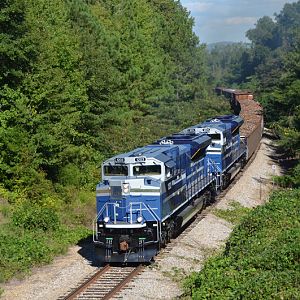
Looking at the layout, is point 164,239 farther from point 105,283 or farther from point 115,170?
point 105,283

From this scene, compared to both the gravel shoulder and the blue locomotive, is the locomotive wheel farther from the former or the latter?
the gravel shoulder

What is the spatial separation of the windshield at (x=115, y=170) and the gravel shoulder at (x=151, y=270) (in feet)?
10.2

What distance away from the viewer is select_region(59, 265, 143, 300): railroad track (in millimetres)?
16312

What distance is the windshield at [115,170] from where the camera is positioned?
795 inches

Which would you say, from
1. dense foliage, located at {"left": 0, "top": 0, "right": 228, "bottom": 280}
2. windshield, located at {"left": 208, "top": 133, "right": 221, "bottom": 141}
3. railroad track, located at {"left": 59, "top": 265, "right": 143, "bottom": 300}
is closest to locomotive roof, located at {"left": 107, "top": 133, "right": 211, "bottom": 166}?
windshield, located at {"left": 208, "top": 133, "right": 221, "bottom": 141}

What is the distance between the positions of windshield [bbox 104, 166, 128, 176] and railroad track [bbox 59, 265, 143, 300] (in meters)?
3.14

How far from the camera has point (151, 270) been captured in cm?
1895

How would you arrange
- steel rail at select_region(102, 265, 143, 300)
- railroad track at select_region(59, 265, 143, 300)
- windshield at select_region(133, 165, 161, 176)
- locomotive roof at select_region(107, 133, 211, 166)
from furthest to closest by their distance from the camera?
locomotive roof at select_region(107, 133, 211, 166) → windshield at select_region(133, 165, 161, 176) → railroad track at select_region(59, 265, 143, 300) → steel rail at select_region(102, 265, 143, 300)

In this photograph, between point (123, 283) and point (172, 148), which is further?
point (172, 148)

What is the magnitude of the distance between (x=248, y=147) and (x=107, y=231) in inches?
1031

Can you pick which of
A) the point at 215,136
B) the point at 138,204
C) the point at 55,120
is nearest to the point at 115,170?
the point at 138,204

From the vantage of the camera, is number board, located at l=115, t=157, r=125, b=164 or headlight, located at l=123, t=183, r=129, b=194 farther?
number board, located at l=115, t=157, r=125, b=164

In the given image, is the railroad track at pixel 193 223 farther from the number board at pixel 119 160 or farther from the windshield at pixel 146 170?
the number board at pixel 119 160

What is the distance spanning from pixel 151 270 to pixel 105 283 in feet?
6.21
